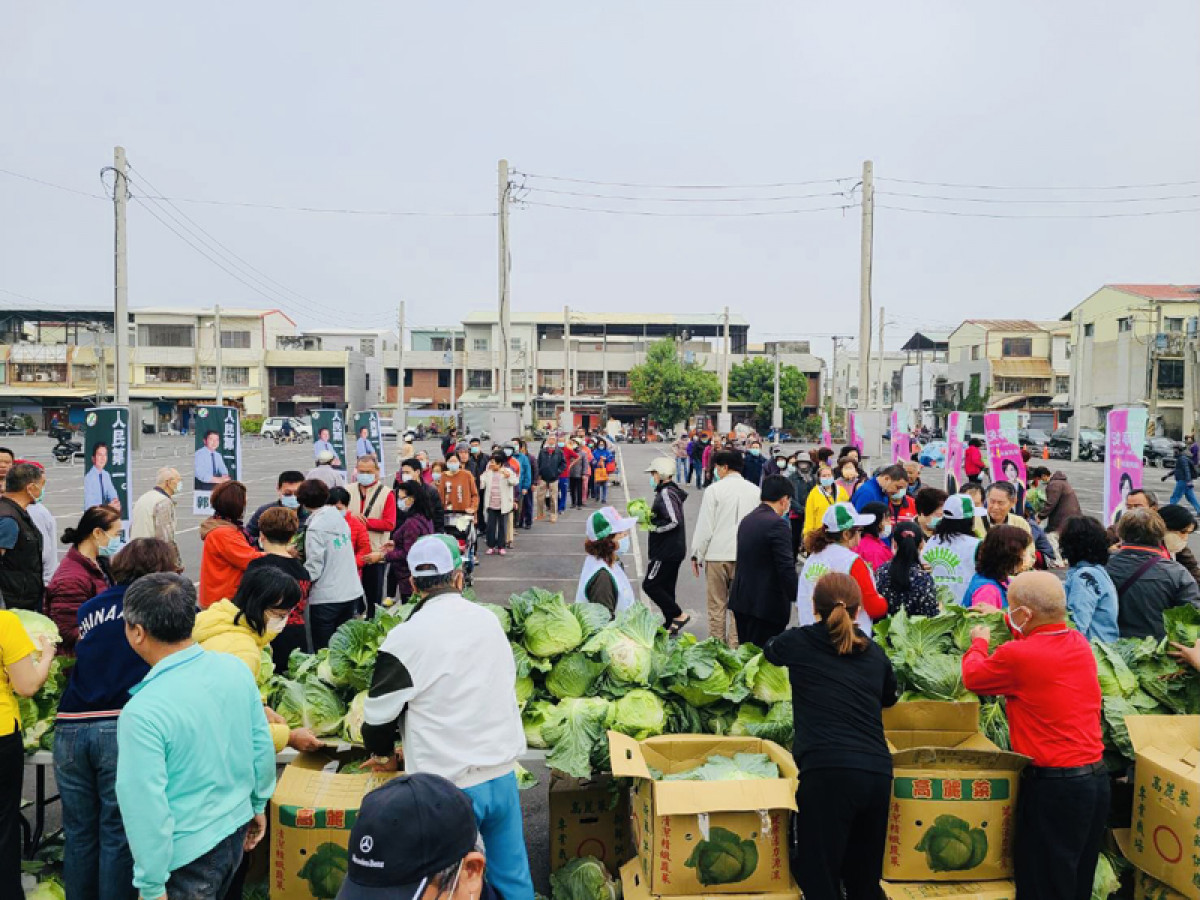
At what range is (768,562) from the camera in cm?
683

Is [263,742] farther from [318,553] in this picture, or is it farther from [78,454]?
[78,454]

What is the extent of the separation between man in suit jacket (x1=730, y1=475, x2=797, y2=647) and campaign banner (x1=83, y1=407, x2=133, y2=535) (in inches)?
322

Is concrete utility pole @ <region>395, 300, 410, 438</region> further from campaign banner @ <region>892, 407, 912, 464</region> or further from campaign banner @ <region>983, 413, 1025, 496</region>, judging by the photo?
campaign banner @ <region>983, 413, 1025, 496</region>

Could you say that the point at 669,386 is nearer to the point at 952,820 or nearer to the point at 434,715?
the point at 952,820

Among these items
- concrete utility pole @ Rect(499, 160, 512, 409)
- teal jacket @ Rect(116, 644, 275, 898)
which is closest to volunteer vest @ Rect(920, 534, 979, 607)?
teal jacket @ Rect(116, 644, 275, 898)

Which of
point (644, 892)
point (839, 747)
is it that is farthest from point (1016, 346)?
point (644, 892)

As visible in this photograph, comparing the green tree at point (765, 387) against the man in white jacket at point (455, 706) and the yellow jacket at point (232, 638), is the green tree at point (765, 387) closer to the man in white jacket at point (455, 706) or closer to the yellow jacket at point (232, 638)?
the yellow jacket at point (232, 638)

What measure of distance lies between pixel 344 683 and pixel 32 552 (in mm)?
3517

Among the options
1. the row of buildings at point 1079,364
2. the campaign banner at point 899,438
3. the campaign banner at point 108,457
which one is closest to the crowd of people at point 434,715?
the campaign banner at point 108,457

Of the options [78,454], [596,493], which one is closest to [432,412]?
[78,454]

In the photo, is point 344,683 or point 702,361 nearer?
point 344,683

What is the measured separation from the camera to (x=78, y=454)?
38.4 metres

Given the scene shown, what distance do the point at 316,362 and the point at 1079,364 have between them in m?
56.8

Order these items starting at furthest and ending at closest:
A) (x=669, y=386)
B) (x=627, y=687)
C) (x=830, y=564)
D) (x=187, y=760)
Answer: (x=669, y=386) → (x=830, y=564) → (x=627, y=687) → (x=187, y=760)
